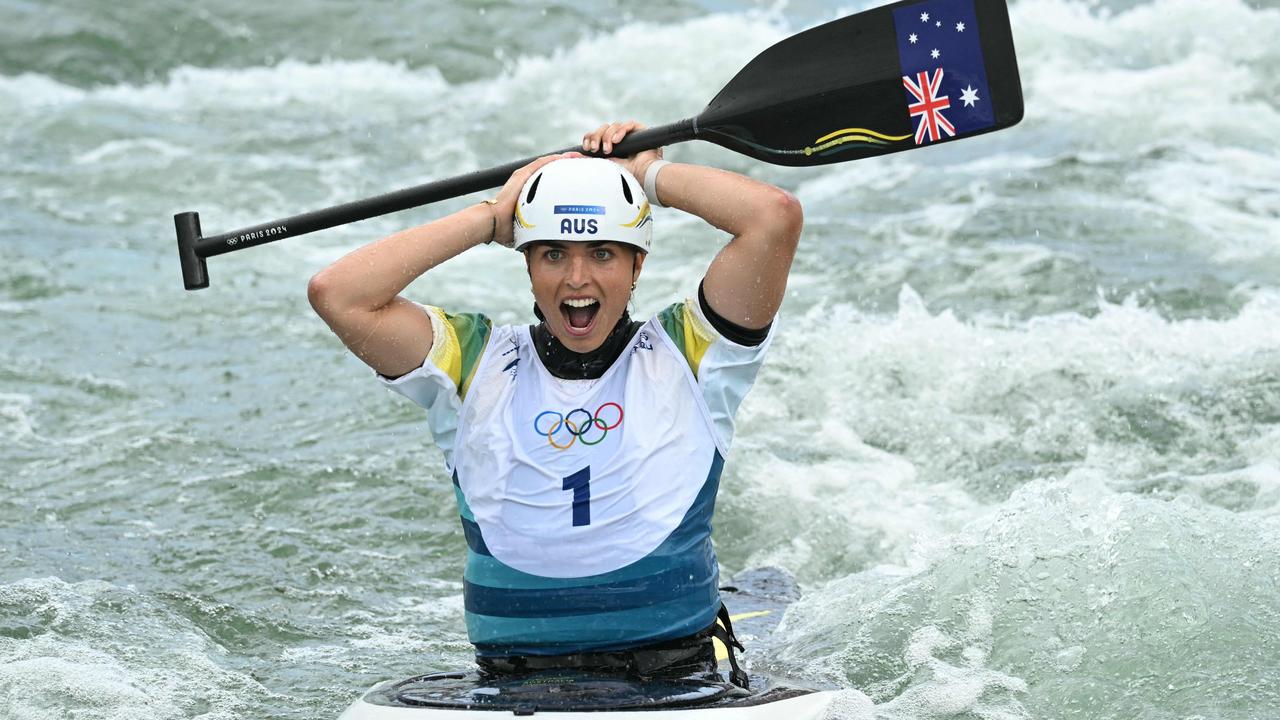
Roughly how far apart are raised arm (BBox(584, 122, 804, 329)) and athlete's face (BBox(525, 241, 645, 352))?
0.64 ft

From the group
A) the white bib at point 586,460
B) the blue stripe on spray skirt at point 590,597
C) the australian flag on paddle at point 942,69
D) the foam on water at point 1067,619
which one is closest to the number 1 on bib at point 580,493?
the white bib at point 586,460

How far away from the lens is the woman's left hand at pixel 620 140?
368 cm

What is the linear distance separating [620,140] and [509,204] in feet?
1.16

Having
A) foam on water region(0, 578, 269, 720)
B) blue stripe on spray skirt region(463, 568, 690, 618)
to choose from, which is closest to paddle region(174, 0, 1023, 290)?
blue stripe on spray skirt region(463, 568, 690, 618)

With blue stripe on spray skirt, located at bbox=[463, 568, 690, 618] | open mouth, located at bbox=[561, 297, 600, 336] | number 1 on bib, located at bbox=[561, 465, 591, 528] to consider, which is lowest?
blue stripe on spray skirt, located at bbox=[463, 568, 690, 618]

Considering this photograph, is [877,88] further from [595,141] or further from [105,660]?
[105,660]

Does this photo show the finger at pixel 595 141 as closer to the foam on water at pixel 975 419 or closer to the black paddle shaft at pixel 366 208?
the black paddle shaft at pixel 366 208

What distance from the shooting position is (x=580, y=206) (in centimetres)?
344

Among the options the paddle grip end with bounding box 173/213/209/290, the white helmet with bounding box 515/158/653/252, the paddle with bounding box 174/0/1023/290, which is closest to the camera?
the white helmet with bounding box 515/158/653/252

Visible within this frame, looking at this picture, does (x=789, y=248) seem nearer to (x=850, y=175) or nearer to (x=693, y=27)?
(x=850, y=175)

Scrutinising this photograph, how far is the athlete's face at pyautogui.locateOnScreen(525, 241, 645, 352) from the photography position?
11.4 ft

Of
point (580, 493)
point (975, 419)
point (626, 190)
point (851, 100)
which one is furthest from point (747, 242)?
point (975, 419)

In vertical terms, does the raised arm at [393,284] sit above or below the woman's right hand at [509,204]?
below

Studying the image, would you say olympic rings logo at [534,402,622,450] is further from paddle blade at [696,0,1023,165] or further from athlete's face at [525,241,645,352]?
paddle blade at [696,0,1023,165]
